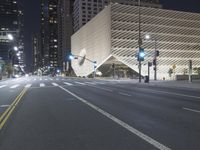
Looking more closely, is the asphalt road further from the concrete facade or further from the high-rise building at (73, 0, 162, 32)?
the high-rise building at (73, 0, 162, 32)

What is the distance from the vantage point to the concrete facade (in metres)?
100

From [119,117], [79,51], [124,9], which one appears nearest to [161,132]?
[119,117]

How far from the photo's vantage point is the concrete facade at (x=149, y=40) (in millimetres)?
100500

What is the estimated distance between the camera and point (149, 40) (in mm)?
105438

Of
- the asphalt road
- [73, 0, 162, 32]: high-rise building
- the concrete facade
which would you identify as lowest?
the asphalt road

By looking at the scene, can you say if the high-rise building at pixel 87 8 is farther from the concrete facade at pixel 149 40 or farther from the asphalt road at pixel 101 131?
the asphalt road at pixel 101 131

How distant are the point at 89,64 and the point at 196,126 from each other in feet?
381

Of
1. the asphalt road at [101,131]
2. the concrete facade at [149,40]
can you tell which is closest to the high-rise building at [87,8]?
the concrete facade at [149,40]

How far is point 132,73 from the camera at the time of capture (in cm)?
10700

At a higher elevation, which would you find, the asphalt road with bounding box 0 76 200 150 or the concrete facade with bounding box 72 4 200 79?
the concrete facade with bounding box 72 4 200 79

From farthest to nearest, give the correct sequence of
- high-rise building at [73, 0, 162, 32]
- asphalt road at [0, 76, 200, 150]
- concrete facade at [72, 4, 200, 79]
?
high-rise building at [73, 0, 162, 32] < concrete facade at [72, 4, 200, 79] < asphalt road at [0, 76, 200, 150]

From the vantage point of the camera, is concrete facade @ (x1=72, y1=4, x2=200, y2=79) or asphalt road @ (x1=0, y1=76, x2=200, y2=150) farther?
concrete facade @ (x1=72, y1=4, x2=200, y2=79)

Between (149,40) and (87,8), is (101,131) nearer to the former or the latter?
(149,40)

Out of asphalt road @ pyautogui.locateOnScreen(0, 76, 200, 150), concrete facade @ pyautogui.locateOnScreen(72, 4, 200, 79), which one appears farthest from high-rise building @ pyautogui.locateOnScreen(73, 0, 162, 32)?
asphalt road @ pyautogui.locateOnScreen(0, 76, 200, 150)
